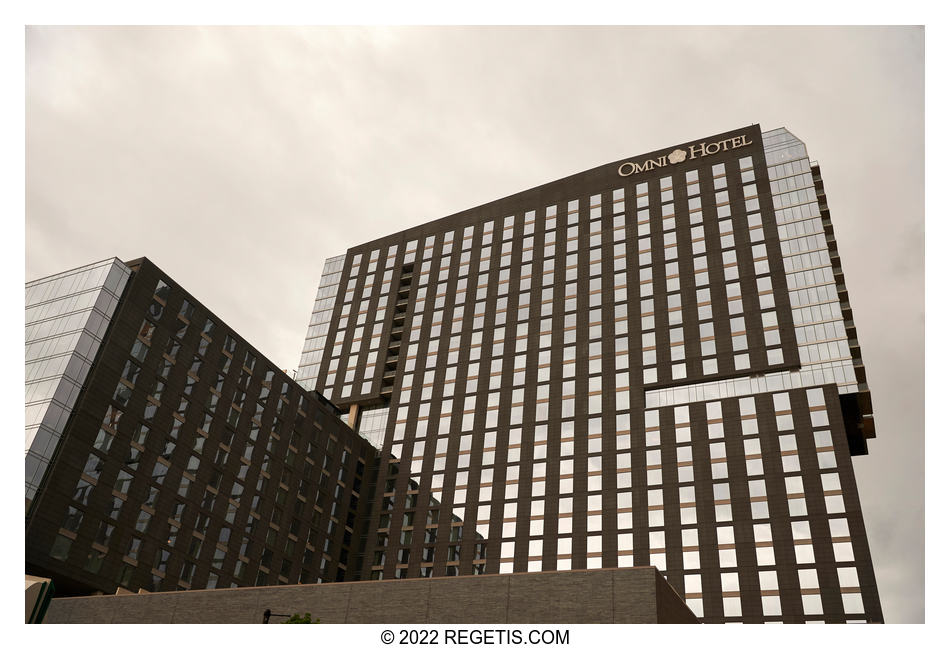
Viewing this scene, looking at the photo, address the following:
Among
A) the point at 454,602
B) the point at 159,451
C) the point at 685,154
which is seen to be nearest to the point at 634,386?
the point at 685,154

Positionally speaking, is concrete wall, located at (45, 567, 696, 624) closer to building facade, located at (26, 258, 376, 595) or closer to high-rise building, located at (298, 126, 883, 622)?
building facade, located at (26, 258, 376, 595)

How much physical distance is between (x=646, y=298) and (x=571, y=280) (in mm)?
13756

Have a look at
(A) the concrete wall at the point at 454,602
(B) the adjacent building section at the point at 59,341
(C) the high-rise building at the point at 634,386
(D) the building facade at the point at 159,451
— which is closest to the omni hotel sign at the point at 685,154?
(C) the high-rise building at the point at 634,386

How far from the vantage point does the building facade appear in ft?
235

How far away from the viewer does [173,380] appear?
84.9m

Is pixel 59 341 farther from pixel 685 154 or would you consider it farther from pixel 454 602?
pixel 685 154

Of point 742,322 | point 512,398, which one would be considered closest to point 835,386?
point 742,322

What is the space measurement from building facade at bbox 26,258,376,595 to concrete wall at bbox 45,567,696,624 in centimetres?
1946

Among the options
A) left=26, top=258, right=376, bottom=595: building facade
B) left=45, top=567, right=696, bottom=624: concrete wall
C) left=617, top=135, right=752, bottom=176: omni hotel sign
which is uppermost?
left=617, top=135, right=752, bottom=176: omni hotel sign

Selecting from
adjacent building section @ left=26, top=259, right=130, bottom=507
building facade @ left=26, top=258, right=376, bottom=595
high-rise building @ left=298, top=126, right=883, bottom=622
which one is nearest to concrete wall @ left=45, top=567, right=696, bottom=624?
building facade @ left=26, top=258, right=376, bottom=595

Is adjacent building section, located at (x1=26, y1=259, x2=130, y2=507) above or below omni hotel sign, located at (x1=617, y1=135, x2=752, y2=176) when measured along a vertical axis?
below

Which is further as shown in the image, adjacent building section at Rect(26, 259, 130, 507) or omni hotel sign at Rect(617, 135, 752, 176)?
omni hotel sign at Rect(617, 135, 752, 176)

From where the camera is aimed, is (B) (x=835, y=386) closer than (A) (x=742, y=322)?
Yes

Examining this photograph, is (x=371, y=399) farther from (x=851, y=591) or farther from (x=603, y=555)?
(x=851, y=591)
